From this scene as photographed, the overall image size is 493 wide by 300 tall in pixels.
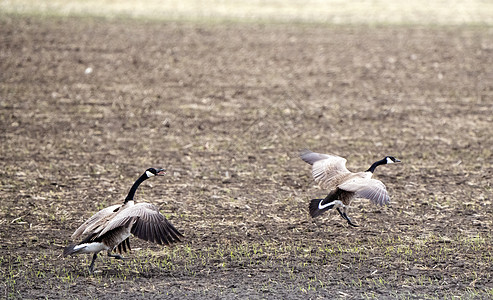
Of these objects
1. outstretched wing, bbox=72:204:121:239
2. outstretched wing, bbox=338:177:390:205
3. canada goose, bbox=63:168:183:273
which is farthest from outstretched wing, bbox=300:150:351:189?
outstretched wing, bbox=72:204:121:239

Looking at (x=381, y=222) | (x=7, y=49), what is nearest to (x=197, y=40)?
(x=7, y=49)

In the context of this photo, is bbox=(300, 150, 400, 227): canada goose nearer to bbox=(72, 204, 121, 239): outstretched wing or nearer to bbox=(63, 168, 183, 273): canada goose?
bbox=(63, 168, 183, 273): canada goose

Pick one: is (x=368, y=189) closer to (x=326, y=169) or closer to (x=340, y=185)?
(x=340, y=185)

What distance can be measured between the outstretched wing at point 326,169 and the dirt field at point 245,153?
745 millimetres

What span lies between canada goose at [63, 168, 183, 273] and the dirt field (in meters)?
0.46

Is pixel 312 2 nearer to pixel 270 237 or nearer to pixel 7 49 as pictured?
pixel 7 49

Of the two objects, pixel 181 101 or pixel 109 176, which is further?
pixel 181 101

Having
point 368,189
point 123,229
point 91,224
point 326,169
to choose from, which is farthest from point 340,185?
point 91,224

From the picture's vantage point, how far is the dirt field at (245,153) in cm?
843

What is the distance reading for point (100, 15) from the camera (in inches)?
1091

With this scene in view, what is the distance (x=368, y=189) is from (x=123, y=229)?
→ 3250 mm

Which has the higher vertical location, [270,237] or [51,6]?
[51,6]

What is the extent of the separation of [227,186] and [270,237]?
226 centimetres

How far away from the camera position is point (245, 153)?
13.4 meters
